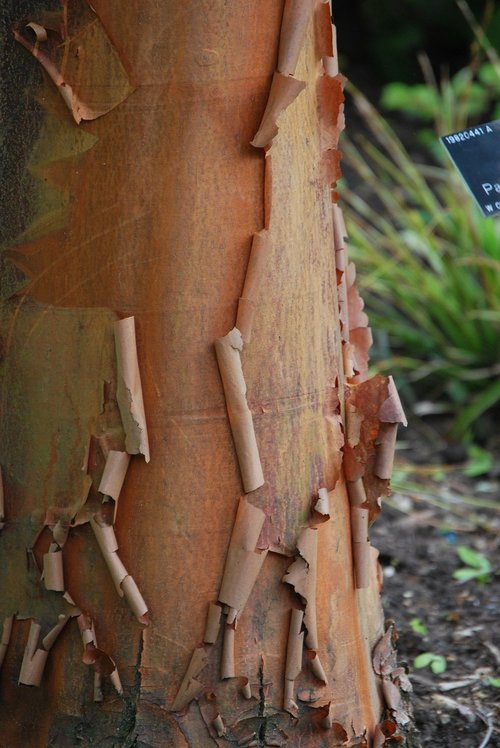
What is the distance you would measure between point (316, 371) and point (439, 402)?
9.56ft

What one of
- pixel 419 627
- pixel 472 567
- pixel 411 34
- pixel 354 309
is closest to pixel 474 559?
pixel 472 567

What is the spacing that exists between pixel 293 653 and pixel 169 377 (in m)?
0.45

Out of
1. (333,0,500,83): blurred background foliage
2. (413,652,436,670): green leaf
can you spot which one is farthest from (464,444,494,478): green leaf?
(333,0,500,83): blurred background foliage

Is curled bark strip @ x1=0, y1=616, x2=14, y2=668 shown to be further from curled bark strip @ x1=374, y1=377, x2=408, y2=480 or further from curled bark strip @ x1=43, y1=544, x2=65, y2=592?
curled bark strip @ x1=374, y1=377, x2=408, y2=480

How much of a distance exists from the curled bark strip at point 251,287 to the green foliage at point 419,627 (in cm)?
122

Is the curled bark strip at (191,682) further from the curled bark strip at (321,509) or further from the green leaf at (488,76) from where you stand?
the green leaf at (488,76)

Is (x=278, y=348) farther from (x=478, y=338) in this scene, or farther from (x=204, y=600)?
(x=478, y=338)

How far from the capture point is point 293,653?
1476 millimetres

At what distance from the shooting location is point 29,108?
1.43 m

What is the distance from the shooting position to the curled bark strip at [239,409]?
1405mm

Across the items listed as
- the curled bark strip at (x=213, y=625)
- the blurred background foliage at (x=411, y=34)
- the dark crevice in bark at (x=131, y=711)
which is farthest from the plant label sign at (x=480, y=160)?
the blurred background foliage at (x=411, y=34)

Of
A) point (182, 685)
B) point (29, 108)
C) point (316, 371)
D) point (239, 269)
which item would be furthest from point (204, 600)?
point (29, 108)

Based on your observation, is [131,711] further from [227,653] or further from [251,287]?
[251,287]

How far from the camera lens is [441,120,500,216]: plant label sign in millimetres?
1732
